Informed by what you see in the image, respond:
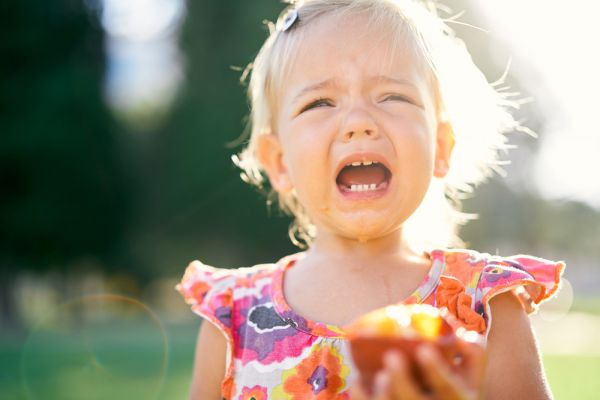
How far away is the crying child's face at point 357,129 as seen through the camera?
2.38 metres

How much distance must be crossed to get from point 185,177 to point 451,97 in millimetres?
19013

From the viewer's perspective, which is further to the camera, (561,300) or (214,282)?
(561,300)

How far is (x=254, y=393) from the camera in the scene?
2.44m

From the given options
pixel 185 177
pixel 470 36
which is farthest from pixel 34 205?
pixel 470 36

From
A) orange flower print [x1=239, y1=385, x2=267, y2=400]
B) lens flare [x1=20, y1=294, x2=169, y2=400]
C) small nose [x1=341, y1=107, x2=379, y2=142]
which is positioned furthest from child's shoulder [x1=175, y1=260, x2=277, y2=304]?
lens flare [x1=20, y1=294, x2=169, y2=400]

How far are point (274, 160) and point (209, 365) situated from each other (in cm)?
79

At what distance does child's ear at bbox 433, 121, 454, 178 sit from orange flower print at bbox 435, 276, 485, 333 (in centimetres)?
46

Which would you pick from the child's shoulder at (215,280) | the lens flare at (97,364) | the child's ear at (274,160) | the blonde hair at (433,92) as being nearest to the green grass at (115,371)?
the lens flare at (97,364)

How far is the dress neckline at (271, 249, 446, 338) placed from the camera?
7.84 ft

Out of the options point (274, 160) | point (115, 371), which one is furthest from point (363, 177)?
point (115, 371)

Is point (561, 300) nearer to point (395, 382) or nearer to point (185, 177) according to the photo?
point (185, 177)

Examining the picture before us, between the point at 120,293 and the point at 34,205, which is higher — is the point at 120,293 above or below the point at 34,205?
below

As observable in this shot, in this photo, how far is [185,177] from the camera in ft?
70.3

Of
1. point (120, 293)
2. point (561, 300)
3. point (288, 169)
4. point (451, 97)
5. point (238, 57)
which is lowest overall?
point (561, 300)
